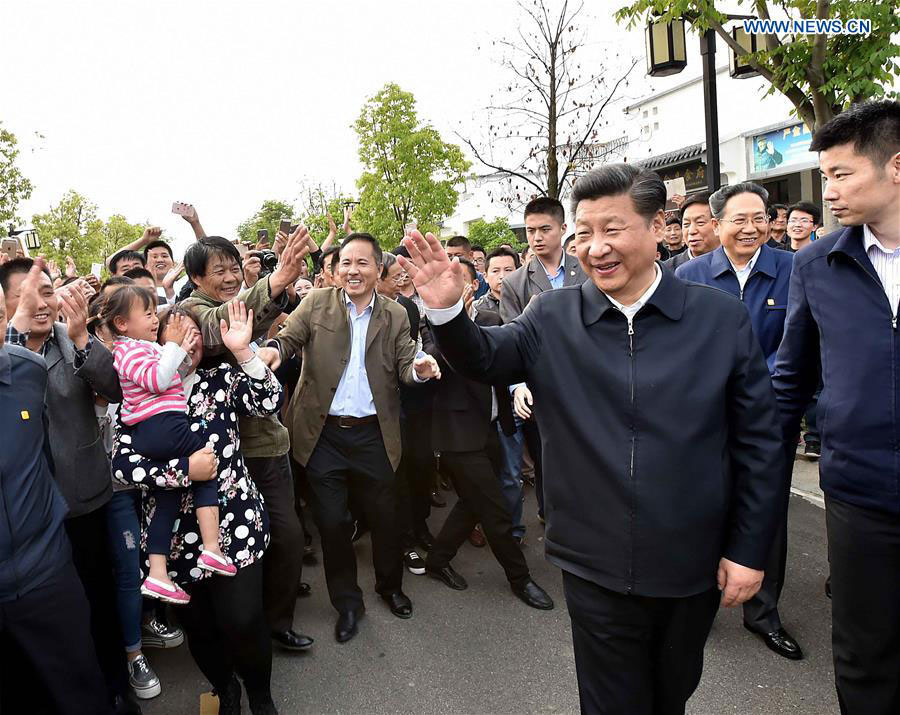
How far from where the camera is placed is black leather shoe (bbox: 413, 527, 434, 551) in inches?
211

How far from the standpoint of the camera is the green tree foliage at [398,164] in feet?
84.3

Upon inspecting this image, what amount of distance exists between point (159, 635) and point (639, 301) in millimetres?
3449

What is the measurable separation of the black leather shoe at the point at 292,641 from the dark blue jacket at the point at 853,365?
275 centimetres

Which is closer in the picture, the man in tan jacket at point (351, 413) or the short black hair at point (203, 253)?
the short black hair at point (203, 253)

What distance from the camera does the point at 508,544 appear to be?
14.4ft

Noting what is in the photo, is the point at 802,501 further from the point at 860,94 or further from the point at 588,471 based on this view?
the point at 588,471

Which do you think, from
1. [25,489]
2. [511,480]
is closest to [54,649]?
[25,489]

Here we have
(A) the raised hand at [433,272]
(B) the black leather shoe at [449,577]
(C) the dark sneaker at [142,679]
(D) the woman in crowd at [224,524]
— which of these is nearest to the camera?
(A) the raised hand at [433,272]

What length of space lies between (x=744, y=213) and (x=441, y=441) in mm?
2269

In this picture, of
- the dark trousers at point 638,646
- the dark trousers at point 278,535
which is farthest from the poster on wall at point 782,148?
the dark trousers at point 638,646

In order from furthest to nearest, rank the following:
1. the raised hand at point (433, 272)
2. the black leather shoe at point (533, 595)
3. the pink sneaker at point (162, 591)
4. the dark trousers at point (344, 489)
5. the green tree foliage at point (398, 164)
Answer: the green tree foliage at point (398, 164), the black leather shoe at point (533, 595), the dark trousers at point (344, 489), the pink sneaker at point (162, 591), the raised hand at point (433, 272)

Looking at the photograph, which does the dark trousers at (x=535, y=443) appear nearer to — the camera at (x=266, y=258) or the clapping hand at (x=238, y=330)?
the camera at (x=266, y=258)

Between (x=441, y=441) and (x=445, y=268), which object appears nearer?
(x=445, y=268)

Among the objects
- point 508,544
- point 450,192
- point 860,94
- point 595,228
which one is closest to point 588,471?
point 595,228
